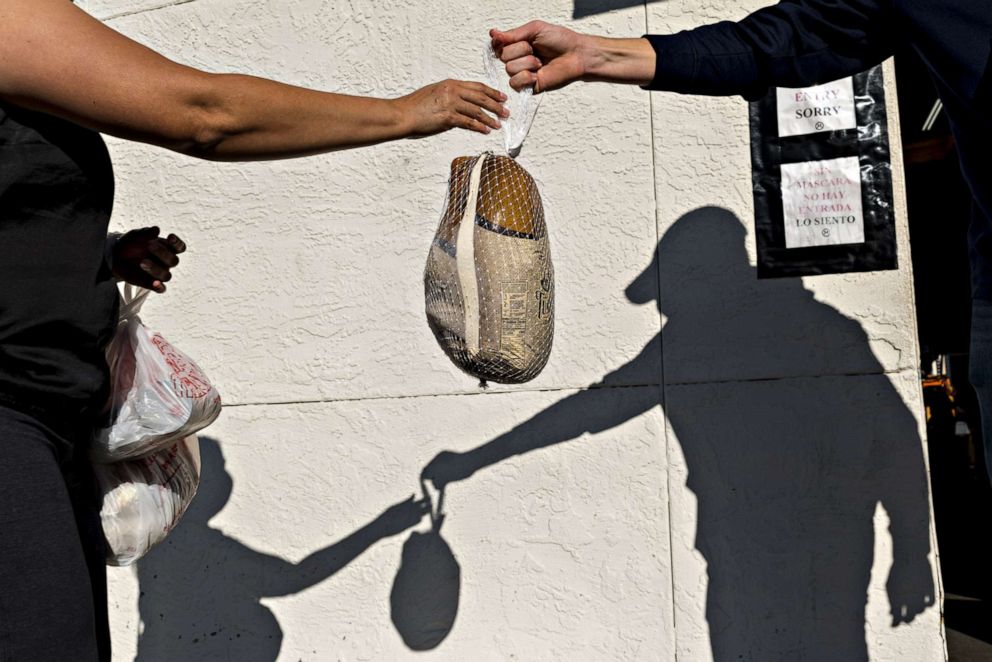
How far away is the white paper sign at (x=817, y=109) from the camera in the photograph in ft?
10.8

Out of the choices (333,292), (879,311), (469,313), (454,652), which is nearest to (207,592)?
(454,652)

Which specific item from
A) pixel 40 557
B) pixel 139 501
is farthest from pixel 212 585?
pixel 40 557

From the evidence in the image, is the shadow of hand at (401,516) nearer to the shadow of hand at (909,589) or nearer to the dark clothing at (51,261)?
the shadow of hand at (909,589)

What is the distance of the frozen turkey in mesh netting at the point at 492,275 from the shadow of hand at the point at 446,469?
49.9 inches

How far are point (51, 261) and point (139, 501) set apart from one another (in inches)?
29.3

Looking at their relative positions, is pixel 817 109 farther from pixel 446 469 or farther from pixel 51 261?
pixel 51 261

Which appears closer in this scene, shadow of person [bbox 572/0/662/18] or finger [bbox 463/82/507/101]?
finger [bbox 463/82/507/101]

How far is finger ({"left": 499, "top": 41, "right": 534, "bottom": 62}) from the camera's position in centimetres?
247

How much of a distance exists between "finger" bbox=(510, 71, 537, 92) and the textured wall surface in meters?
1.16

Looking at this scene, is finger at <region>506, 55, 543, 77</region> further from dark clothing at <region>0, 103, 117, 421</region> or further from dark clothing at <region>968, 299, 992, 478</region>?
dark clothing at <region>968, 299, 992, 478</region>

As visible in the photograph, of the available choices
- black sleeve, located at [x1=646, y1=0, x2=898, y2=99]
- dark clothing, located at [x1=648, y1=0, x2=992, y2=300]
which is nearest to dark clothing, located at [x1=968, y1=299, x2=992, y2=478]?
dark clothing, located at [x1=648, y1=0, x2=992, y2=300]

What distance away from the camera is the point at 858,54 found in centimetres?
227

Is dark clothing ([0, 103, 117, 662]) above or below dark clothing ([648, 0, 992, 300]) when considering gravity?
below

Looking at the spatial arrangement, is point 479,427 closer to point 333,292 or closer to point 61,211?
point 333,292
